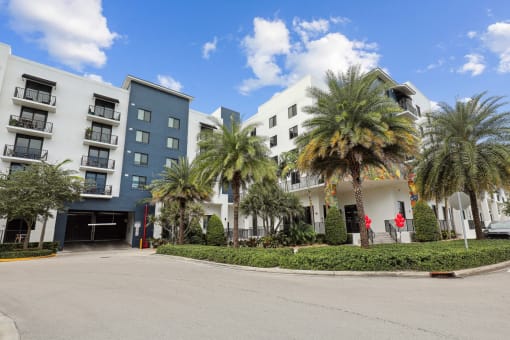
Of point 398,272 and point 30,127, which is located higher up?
point 30,127

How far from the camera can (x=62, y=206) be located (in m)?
21.2

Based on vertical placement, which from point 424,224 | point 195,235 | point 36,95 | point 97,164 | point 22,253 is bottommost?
point 22,253

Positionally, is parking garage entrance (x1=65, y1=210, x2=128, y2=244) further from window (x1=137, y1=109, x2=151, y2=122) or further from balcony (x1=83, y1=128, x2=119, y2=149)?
window (x1=137, y1=109, x2=151, y2=122)

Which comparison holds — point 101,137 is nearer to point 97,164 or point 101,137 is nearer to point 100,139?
point 100,139

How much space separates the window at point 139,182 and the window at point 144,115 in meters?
6.95

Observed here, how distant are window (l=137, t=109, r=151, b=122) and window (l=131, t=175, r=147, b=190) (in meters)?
6.95

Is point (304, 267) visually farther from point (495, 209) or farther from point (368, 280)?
point (495, 209)

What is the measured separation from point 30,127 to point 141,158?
32.9 feet

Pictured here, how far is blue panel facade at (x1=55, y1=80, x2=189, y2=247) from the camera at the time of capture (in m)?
27.4

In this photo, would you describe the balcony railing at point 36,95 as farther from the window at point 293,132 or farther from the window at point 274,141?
the window at point 293,132

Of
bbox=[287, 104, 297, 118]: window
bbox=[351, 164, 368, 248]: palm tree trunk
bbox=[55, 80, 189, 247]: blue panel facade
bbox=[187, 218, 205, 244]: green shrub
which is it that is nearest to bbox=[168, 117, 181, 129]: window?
bbox=[55, 80, 189, 247]: blue panel facade

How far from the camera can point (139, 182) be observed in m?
29.7

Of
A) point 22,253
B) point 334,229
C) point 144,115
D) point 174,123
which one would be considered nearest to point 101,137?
point 144,115

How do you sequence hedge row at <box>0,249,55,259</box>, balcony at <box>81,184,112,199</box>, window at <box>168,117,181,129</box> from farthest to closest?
1. window at <box>168,117,181,129</box>
2. balcony at <box>81,184,112,199</box>
3. hedge row at <box>0,249,55,259</box>
